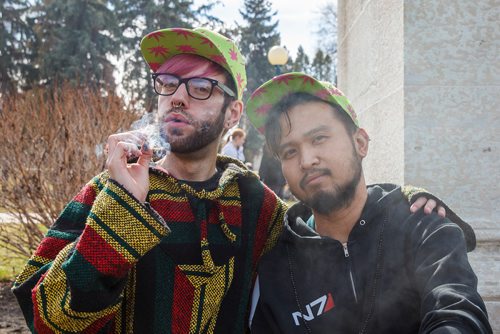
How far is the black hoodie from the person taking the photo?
169cm

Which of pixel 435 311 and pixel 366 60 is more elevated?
pixel 366 60

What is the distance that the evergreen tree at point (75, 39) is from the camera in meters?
27.3

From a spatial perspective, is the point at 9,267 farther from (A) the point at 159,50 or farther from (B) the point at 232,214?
(B) the point at 232,214

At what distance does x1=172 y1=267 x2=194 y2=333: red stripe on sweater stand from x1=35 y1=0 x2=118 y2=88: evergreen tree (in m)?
26.3

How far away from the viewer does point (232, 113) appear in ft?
7.58

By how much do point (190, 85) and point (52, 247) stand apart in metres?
0.84

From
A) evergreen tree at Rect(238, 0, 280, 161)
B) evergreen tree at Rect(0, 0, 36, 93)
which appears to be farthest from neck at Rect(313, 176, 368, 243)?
evergreen tree at Rect(238, 0, 280, 161)

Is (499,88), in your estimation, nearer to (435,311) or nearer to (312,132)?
(312,132)

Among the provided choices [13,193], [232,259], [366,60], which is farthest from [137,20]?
[232,259]

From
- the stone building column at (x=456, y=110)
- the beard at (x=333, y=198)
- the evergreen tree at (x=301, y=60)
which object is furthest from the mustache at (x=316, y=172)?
the evergreen tree at (x=301, y=60)

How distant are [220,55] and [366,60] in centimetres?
224

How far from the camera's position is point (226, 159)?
2326 millimetres

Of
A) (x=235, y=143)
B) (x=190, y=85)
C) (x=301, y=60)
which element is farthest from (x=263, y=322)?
(x=301, y=60)

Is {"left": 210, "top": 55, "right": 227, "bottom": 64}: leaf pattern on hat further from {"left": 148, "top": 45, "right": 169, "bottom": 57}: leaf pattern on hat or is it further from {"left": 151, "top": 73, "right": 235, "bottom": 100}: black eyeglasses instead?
{"left": 148, "top": 45, "right": 169, "bottom": 57}: leaf pattern on hat
